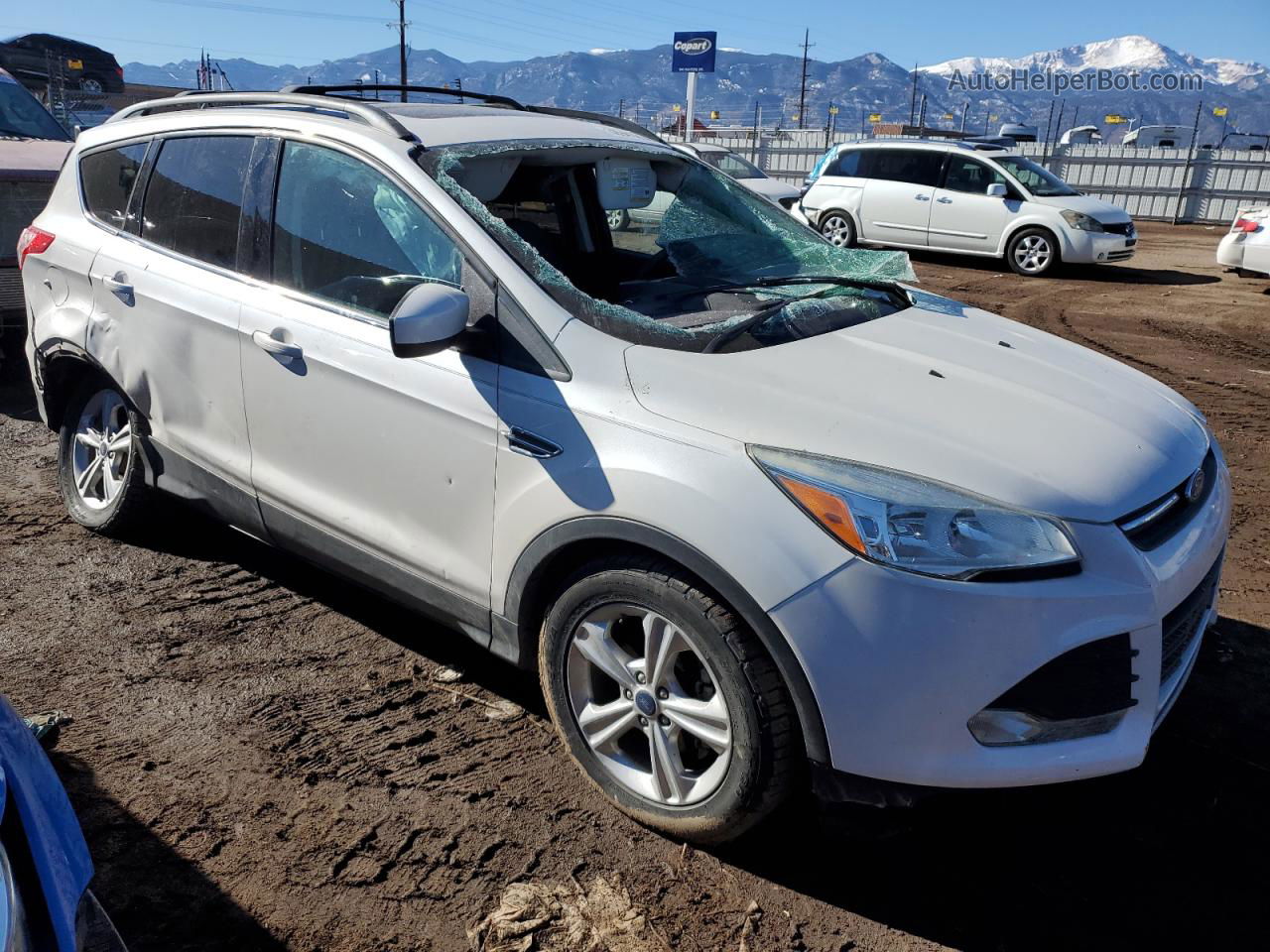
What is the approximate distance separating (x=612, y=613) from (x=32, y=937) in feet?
4.56

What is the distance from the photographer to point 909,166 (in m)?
14.3

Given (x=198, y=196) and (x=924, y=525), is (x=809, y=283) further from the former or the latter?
(x=198, y=196)

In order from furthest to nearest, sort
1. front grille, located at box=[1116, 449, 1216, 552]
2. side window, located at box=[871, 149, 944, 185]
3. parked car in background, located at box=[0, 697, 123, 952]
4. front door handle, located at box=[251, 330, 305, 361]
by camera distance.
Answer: side window, located at box=[871, 149, 944, 185]
front door handle, located at box=[251, 330, 305, 361]
front grille, located at box=[1116, 449, 1216, 552]
parked car in background, located at box=[0, 697, 123, 952]

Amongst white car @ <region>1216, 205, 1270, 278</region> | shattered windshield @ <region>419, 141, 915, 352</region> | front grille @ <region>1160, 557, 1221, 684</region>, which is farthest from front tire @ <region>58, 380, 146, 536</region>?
white car @ <region>1216, 205, 1270, 278</region>

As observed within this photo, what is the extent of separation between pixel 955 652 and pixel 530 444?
114cm

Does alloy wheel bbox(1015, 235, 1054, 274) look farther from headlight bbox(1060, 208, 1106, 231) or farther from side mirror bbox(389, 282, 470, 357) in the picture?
side mirror bbox(389, 282, 470, 357)

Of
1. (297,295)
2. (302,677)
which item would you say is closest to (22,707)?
(302,677)

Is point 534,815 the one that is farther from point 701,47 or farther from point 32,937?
point 701,47

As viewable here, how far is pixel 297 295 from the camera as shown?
10.1ft

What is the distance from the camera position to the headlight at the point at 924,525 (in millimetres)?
2090

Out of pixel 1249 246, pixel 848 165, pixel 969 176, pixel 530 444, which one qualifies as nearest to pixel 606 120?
pixel 530 444

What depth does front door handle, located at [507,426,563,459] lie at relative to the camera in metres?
2.49

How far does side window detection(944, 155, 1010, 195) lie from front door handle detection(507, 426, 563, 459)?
12763mm

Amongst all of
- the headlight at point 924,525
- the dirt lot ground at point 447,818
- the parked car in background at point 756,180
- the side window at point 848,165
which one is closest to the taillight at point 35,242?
the dirt lot ground at point 447,818
